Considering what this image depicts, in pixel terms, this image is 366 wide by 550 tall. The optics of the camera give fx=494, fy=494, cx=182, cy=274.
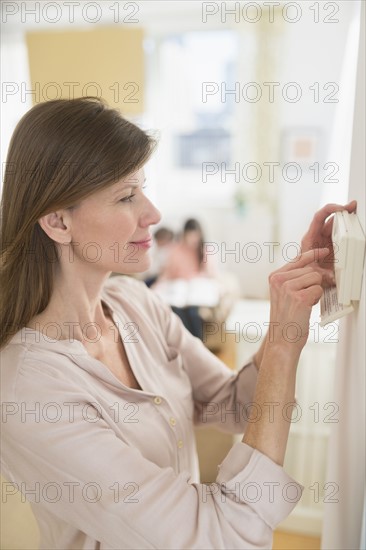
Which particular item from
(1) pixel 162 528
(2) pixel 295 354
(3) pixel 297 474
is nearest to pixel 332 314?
(2) pixel 295 354

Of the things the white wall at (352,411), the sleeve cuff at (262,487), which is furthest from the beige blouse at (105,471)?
the white wall at (352,411)

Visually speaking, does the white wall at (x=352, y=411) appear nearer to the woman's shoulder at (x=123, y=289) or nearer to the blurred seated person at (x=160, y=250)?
the woman's shoulder at (x=123, y=289)

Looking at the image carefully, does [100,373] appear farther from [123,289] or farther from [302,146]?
[302,146]

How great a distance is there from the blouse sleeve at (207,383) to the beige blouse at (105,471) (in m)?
0.21

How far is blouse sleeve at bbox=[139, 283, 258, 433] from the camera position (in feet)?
3.38

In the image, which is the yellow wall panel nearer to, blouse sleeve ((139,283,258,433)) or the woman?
blouse sleeve ((139,283,258,433))

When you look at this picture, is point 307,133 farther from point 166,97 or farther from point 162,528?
point 162,528

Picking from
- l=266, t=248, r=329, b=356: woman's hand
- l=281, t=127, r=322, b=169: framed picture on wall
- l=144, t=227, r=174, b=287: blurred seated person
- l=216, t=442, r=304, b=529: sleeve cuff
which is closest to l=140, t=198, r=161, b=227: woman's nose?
l=266, t=248, r=329, b=356: woman's hand

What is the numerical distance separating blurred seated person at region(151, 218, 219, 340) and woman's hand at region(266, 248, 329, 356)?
92.1 inches

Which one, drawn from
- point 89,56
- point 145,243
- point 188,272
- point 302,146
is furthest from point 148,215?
point 89,56

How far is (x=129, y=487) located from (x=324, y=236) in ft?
1.62

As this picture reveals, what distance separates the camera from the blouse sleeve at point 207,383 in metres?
1.03

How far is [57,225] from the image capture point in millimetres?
812

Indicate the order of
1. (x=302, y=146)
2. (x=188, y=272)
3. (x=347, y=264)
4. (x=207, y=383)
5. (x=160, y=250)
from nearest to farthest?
1. (x=347, y=264)
2. (x=207, y=383)
3. (x=188, y=272)
4. (x=160, y=250)
5. (x=302, y=146)
